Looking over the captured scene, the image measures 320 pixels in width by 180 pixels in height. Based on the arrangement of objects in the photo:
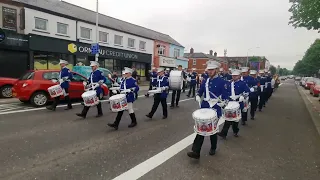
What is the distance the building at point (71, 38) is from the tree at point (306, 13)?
1418 centimetres

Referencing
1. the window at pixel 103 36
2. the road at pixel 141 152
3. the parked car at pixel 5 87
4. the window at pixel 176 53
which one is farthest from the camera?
the window at pixel 176 53

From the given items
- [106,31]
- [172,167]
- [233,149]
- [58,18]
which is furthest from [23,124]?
[106,31]

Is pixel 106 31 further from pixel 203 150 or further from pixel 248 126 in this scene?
pixel 203 150

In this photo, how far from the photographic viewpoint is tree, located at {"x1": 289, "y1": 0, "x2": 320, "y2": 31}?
33.8ft

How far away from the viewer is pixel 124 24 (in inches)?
1222

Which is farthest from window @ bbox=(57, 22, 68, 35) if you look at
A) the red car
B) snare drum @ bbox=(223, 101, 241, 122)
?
snare drum @ bbox=(223, 101, 241, 122)

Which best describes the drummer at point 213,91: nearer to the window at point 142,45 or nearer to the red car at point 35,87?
the red car at point 35,87

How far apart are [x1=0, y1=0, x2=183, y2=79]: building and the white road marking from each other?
1350 cm

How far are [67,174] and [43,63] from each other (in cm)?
1816

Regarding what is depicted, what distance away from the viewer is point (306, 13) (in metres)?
11.2

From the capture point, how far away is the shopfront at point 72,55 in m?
19.1

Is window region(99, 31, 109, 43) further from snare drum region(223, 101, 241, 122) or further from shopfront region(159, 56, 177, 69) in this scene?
snare drum region(223, 101, 241, 122)

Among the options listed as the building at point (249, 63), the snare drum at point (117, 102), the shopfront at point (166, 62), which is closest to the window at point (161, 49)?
the shopfront at point (166, 62)

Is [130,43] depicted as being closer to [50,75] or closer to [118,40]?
[118,40]
